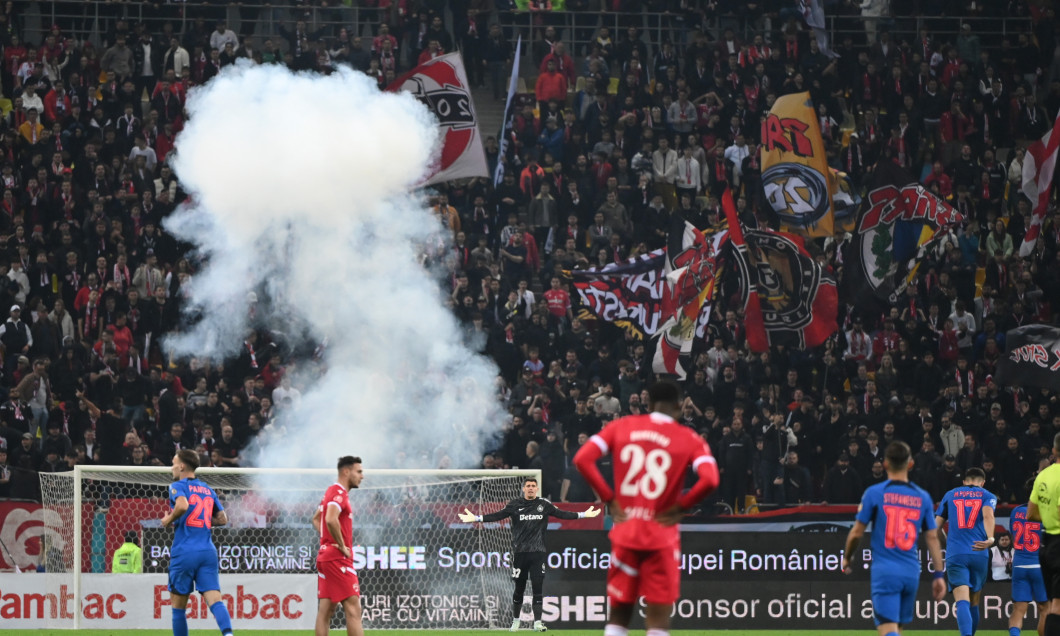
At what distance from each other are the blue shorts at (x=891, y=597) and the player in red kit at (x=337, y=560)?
433 centimetres

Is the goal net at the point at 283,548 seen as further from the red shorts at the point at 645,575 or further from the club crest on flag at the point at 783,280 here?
the red shorts at the point at 645,575

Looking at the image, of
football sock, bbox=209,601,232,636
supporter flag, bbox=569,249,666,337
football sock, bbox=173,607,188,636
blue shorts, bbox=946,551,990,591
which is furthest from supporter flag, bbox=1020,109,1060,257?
football sock, bbox=173,607,188,636

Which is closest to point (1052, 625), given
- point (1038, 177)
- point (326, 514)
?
point (326, 514)

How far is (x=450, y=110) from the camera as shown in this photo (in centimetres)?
2378

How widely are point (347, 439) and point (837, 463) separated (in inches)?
280

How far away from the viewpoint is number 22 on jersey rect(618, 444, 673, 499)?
8.29m

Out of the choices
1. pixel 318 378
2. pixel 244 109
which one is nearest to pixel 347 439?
pixel 318 378

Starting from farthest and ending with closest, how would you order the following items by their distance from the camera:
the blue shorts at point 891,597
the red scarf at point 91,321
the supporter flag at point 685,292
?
the supporter flag at point 685,292 < the red scarf at point 91,321 < the blue shorts at point 891,597

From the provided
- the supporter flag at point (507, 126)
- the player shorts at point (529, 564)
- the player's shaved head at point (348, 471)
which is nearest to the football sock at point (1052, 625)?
the player's shaved head at point (348, 471)

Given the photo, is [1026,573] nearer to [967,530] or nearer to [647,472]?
[967,530]

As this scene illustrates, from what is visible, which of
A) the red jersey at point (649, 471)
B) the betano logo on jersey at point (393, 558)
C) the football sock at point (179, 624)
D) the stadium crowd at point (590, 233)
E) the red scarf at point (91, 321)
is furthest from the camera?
the red scarf at point (91, 321)

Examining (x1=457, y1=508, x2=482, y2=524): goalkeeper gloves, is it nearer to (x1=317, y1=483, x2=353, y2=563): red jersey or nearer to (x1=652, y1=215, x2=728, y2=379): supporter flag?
(x1=317, y1=483, x2=353, y2=563): red jersey

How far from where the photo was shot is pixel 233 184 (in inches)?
845

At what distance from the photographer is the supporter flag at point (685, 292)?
72.8 ft
